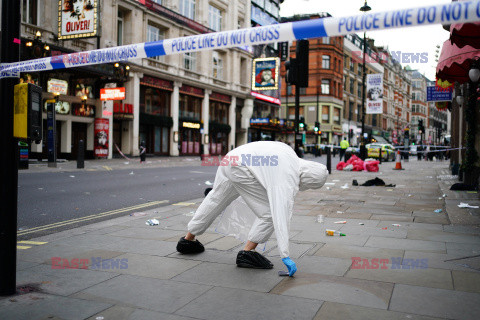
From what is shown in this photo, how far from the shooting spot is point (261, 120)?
47812 millimetres

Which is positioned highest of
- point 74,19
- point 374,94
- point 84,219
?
point 74,19

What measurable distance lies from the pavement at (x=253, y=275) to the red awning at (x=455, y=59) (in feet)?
8.70

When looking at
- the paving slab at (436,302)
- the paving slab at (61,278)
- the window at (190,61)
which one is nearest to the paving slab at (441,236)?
the paving slab at (436,302)

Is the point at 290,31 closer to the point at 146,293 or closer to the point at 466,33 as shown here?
the point at 146,293

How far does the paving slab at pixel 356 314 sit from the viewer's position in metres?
3.02

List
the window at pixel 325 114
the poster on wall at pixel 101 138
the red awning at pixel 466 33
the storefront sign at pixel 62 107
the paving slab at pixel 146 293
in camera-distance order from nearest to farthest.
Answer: the paving slab at pixel 146 293
the red awning at pixel 466 33
the storefront sign at pixel 62 107
the poster on wall at pixel 101 138
the window at pixel 325 114

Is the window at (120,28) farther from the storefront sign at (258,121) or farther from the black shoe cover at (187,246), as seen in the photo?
the black shoe cover at (187,246)

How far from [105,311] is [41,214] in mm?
5072

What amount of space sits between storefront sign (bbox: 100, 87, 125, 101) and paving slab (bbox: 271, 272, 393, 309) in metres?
23.7

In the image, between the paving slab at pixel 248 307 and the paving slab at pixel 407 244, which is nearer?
the paving slab at pixel 248 307

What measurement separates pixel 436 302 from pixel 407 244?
2082 millimetres

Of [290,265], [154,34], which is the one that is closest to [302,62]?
[290,265]

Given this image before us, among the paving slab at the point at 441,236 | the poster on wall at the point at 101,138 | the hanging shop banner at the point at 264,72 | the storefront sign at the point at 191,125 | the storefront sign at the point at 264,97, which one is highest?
the hanging shop banner at the point at 264,72

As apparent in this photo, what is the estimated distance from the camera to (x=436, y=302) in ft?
10.9
